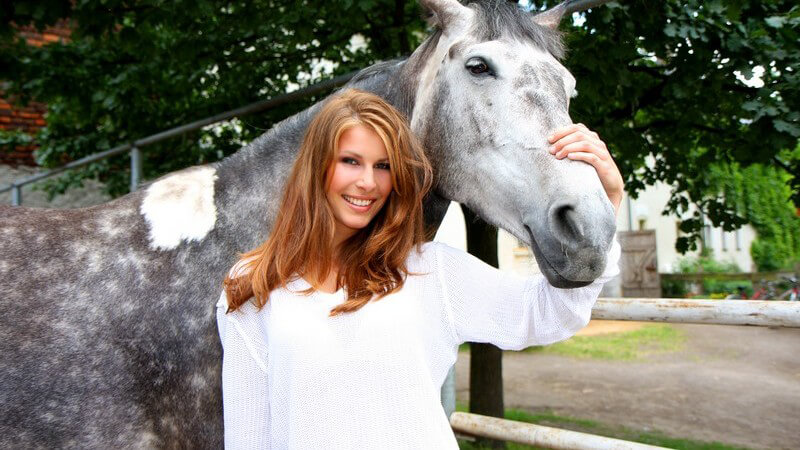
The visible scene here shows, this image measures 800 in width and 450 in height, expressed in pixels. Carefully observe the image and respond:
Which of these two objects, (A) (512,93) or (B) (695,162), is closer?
(A) (512,93)

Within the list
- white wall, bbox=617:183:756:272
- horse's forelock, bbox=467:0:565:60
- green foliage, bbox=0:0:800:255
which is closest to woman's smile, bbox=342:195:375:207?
horse's forelock, bbox=467:0:565:60

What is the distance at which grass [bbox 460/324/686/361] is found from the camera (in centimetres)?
1076

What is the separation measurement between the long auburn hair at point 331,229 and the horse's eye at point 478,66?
1.00ft

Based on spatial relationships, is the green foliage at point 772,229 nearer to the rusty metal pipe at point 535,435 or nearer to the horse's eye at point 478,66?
the rusty metal pipe at point 535,435

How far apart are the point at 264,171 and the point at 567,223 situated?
110 centimetres

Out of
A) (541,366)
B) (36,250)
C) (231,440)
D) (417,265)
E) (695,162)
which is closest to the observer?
(231,440)

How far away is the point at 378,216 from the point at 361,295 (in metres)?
0.28

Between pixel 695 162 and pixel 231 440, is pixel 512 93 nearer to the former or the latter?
pixel 231 440

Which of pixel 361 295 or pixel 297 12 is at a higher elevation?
pixel 297 12

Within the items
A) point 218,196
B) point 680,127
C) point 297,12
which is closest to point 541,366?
point 680,127

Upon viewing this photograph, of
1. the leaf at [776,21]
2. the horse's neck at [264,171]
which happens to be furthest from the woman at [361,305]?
the leaf at [776,21]

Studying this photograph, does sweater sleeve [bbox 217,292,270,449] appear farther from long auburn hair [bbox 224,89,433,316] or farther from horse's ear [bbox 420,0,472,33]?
horse's ear [bbox 420,0,472,33]

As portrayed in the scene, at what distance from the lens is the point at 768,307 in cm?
251

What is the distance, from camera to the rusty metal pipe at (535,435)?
9.24ft
